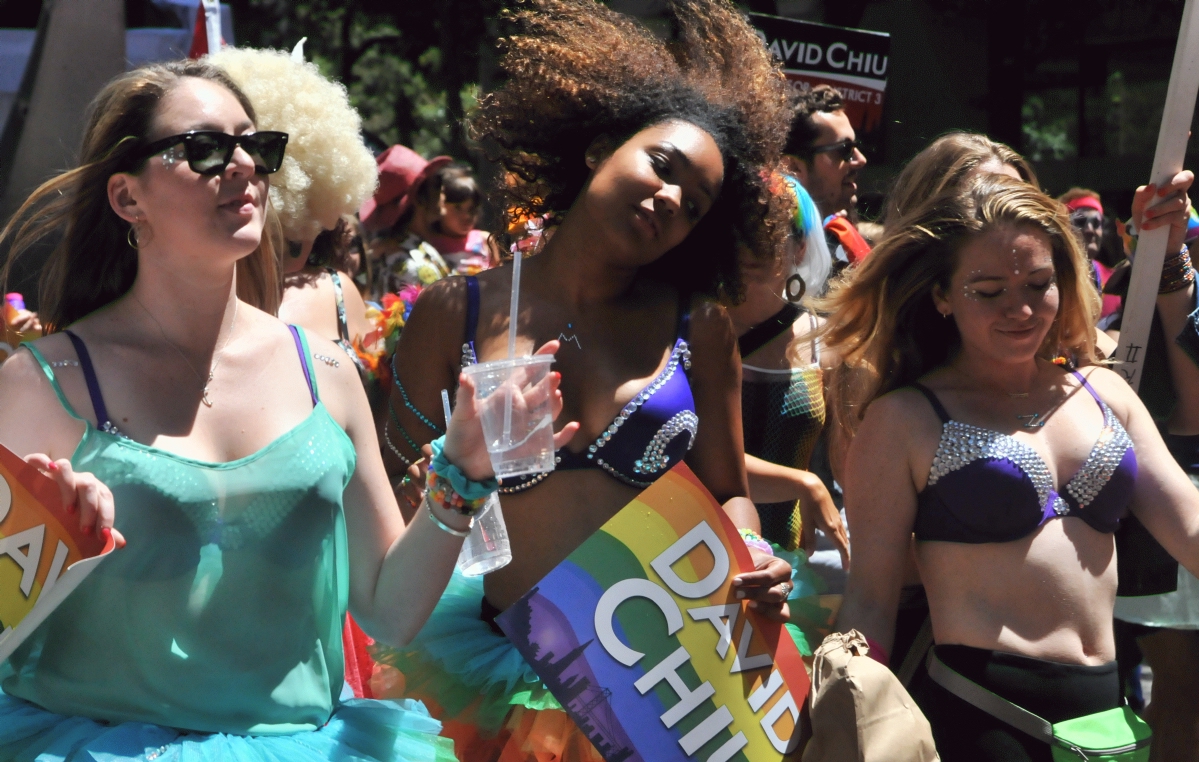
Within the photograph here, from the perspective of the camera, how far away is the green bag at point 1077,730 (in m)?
2.72

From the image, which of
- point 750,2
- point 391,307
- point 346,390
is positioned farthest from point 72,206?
point 750,2

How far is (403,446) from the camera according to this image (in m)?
2.79

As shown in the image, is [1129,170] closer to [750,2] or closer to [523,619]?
[750,2]

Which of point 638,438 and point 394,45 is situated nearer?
point 638,438

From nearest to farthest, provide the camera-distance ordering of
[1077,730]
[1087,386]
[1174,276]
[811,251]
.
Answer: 1. [1077,730]
2. [1087,386]
3. [1174,276]
4. [811,251]

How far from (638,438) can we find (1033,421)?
977mm

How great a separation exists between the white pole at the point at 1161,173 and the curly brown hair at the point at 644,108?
3.37ft

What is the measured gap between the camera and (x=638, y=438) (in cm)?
266

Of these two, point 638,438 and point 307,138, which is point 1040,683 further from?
point 307,138

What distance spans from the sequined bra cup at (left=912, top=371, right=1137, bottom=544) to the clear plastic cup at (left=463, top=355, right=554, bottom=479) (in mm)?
1140

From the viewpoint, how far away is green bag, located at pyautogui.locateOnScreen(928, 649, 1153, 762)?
8.93ft

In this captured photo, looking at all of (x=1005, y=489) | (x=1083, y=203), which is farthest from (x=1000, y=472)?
(x=1083, y=203)

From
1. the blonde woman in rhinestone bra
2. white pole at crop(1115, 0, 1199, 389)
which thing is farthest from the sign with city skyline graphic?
white pole at crop(1115, 0, 1199, 389)

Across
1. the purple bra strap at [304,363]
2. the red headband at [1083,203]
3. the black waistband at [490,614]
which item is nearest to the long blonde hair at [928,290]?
the black waistband at [490,614]
